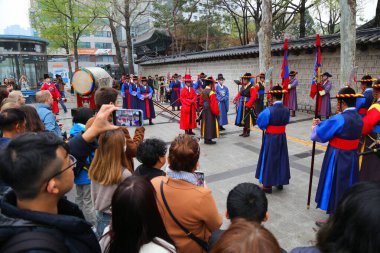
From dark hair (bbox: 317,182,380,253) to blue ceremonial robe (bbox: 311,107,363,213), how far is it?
7.99 feet

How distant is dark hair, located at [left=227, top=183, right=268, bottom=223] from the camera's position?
1958mm

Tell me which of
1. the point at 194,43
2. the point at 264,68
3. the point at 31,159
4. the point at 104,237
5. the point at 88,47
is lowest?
the point at 104,237

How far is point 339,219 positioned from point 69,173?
1248 millimetres

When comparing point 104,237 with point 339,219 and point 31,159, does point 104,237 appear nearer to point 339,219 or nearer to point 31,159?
point 31,159

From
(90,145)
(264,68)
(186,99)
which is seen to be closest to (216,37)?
(264,68)

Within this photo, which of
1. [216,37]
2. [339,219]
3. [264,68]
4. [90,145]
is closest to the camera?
[339,219]

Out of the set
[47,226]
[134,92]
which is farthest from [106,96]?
[134,92]

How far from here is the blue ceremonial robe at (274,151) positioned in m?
4.43

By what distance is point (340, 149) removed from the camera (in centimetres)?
351

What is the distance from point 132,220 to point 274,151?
3.43m

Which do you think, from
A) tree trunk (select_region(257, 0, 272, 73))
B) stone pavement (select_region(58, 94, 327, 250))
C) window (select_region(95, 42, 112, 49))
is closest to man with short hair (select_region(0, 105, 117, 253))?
stone pavement (select_region(58, 94, 327, 250))

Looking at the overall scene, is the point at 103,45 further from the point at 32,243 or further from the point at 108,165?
the point at 32,243

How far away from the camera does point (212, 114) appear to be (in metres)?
7.51

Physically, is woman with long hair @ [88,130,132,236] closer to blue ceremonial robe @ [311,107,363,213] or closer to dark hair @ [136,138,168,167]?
dark hair @ [136,138,168,167]
